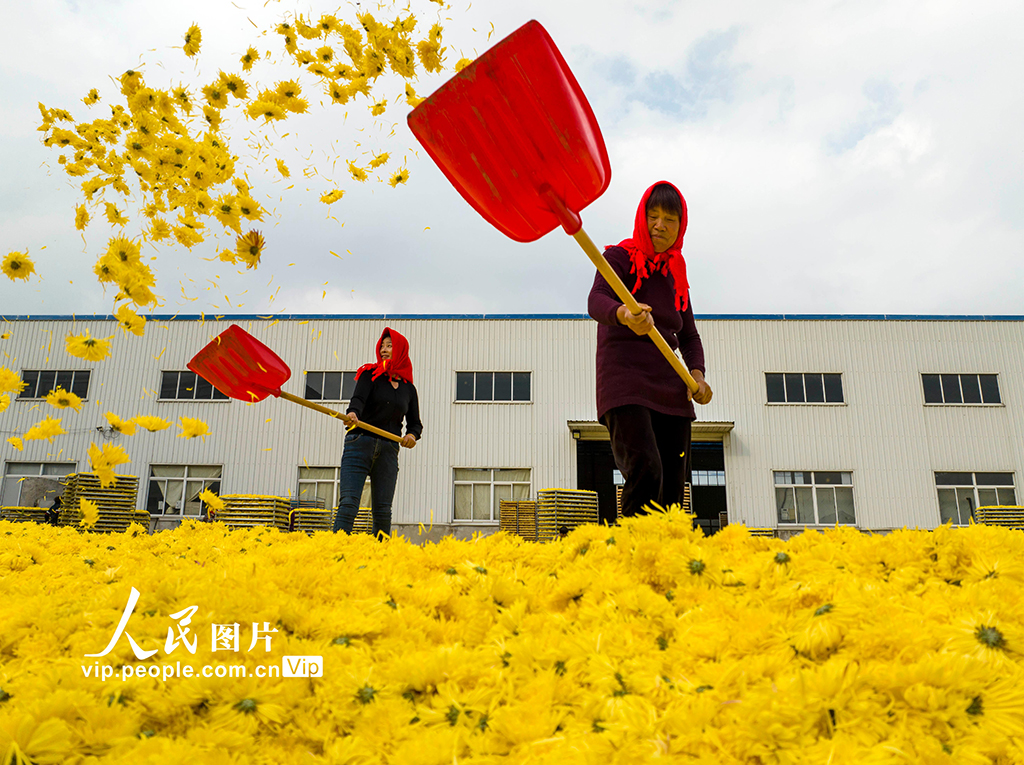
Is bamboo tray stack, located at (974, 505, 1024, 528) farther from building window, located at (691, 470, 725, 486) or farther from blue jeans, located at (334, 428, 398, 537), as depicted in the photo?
blue jeans, located at (334, 428, 398, 537)

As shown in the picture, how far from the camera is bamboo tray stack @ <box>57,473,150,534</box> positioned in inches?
469

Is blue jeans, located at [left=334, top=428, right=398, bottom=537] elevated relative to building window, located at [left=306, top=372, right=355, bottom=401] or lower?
lower

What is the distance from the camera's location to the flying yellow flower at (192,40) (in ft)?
15.6

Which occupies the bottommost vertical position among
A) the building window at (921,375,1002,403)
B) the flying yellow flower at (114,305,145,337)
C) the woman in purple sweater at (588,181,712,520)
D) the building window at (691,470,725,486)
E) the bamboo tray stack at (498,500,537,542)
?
the bamboo tray stack at (498,500,537,542)

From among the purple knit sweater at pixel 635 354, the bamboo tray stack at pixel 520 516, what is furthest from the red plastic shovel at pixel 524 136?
the bamboo tray stack at pixel 520 516

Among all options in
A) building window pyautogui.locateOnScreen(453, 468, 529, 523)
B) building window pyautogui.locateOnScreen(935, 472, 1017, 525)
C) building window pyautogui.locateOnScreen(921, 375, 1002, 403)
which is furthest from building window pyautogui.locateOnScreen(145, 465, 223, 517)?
building window pyautogui.locateOnScreen(921, 375, 1002, 403)

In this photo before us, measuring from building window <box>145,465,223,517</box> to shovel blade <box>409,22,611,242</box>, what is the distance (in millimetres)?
16309

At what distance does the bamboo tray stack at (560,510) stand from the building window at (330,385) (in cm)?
645

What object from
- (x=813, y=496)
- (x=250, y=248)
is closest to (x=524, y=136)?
(x=250, y=248)

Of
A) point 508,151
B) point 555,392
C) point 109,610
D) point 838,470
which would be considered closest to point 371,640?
point 109,610

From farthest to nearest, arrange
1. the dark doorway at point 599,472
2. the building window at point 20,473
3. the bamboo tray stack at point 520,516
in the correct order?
the dark doorway at point 599,472 < the building window at point 20,473 < the bamboo tray stack at point 520,516

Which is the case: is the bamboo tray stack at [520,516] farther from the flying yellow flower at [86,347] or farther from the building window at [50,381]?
the building window at [50,381]

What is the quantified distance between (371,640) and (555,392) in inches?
607

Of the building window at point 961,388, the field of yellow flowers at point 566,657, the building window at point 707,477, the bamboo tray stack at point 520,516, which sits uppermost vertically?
the building window at point 961,388
